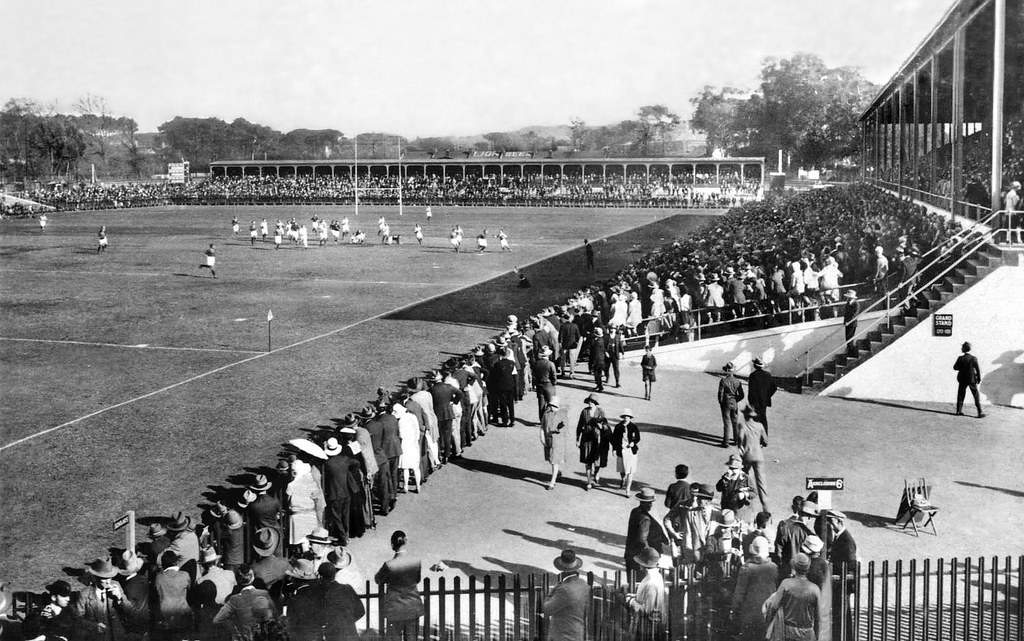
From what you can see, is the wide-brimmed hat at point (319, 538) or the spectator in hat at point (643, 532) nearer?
the wide-brimmed hat at point (319, 538)

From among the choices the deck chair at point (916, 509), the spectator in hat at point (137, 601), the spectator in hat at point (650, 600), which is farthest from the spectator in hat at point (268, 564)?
the deck chair at point (916, 509)

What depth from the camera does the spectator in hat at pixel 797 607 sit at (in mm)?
7316

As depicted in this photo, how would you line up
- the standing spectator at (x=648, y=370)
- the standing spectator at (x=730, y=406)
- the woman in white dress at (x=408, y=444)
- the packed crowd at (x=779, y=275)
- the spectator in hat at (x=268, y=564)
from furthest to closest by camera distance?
the packed crowd at (x=779, y=275)
the standing spectator at (x=648, y=370)
the standing spectator at (x=730, y=406)
the woman in white dress at (x=408, y=444)
the spectator in hat at (x=268, y=564)

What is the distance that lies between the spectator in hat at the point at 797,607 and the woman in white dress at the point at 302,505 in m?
5.06

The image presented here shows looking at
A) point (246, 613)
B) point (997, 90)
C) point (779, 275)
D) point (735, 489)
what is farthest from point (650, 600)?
point (779, 275)

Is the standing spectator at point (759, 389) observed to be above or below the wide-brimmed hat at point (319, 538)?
above

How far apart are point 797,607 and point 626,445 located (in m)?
5.25

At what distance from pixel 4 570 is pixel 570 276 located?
27.0m

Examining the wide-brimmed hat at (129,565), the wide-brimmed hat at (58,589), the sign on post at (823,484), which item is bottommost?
the wide-brimmed hat at (129,565)

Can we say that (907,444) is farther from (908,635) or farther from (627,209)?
(627,209)

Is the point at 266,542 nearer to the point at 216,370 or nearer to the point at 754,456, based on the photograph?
the point at 754,456

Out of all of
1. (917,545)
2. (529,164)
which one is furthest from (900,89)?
(529,164)

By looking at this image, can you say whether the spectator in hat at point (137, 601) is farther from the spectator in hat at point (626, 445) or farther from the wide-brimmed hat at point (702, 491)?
the spectator in hat at point (626, 445)

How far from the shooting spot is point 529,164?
104375 millimetres
